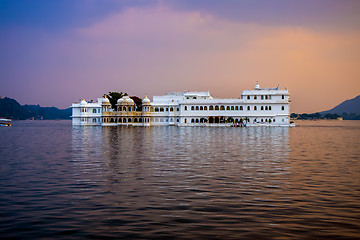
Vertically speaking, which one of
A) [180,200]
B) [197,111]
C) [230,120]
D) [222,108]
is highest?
[222,108]

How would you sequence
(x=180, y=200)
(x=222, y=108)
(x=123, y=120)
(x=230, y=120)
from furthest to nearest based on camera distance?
(x=123, y=120) → (x=222, y=108) → (x=230, y=120) → (x=180, y=200)

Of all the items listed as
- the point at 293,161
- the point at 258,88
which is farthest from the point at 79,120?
the point at 293,161

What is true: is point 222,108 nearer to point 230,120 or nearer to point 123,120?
point 230,120

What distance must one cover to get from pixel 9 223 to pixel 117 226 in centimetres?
302

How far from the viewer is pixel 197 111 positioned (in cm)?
9156

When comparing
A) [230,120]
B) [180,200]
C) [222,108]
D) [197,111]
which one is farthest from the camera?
[197,111]

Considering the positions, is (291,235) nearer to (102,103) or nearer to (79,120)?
(102,103)

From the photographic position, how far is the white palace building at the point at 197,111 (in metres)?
88.4

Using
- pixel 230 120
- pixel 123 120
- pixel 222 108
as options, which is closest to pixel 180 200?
pixel 230 120

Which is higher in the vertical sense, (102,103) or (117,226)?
(102,103)

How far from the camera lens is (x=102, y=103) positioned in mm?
96562

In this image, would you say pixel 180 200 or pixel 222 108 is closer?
pixel 180 200

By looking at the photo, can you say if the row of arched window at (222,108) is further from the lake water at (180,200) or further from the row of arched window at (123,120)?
the lake water at (180,200)

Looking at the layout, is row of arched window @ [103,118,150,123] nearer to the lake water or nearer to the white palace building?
the white palace building
